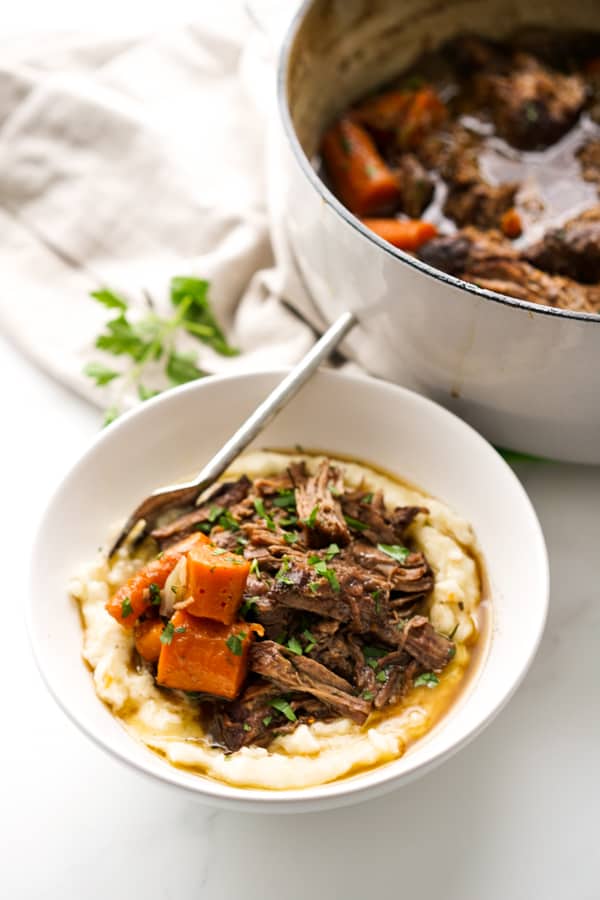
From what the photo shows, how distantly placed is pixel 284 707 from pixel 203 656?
0.93 feet

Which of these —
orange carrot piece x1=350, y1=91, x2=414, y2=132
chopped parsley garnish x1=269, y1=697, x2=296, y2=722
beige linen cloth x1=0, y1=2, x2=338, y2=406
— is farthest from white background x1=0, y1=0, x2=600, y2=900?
orange carrot piece x1=350, y1=91, x2=414, y2=132

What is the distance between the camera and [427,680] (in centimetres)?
305

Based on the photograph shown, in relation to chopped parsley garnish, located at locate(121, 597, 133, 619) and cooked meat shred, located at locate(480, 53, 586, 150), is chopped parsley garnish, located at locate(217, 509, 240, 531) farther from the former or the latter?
cooked meat shred, located at locate(480, 53, 586, 150)

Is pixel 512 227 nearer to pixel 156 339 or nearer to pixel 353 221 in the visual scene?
pixel 353 221

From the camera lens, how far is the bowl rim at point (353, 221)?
3002 mm

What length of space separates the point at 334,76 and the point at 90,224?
1.21 m

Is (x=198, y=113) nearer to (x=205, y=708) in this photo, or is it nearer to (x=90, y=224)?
(x=90, y=224)

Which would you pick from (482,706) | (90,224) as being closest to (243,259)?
(90,224)

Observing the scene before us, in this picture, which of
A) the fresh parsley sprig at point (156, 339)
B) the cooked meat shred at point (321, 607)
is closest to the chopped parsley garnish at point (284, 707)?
the cooked meat shred at point (321, 607)

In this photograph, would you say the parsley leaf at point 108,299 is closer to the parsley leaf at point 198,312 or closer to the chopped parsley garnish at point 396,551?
the parsley leaf at point 198,312

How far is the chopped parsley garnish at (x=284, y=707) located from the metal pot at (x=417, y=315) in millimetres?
1241

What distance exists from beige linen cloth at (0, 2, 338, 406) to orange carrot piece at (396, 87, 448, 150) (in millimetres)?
600

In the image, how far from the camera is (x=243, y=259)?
425cm

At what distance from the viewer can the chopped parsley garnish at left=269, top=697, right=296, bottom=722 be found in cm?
294
